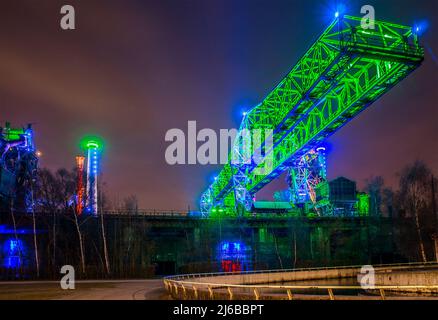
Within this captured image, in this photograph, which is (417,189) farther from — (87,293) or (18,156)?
(18,156)

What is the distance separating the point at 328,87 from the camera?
41125 mm

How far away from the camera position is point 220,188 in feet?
303

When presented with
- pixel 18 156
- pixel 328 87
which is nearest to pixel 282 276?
pixel 328 87

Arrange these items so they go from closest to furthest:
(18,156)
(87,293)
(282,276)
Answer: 1. (87,293)
2. (282,276)
3. (18,156)

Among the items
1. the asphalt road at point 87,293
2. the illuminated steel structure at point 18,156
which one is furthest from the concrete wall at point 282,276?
the illuminated steel structure at point 18,156

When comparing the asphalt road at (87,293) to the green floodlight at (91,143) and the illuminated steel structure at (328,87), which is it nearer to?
the illuminated steel structure at (328,87)

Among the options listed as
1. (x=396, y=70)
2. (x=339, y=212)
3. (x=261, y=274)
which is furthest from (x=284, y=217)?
(x=396, y=70)

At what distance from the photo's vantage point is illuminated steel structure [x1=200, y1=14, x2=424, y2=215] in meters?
34.0

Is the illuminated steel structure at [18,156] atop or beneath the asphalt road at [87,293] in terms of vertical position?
atop

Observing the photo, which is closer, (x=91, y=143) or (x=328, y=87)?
(x=328, y=87)

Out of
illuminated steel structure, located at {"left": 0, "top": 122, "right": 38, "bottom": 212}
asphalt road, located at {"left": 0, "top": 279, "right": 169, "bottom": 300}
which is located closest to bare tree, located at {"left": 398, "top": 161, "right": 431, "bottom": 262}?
asphalt road, located at {"left": 0, "top": 279, "right": 169, "bottom": 300}

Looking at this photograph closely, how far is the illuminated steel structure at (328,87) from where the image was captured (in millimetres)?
34031
